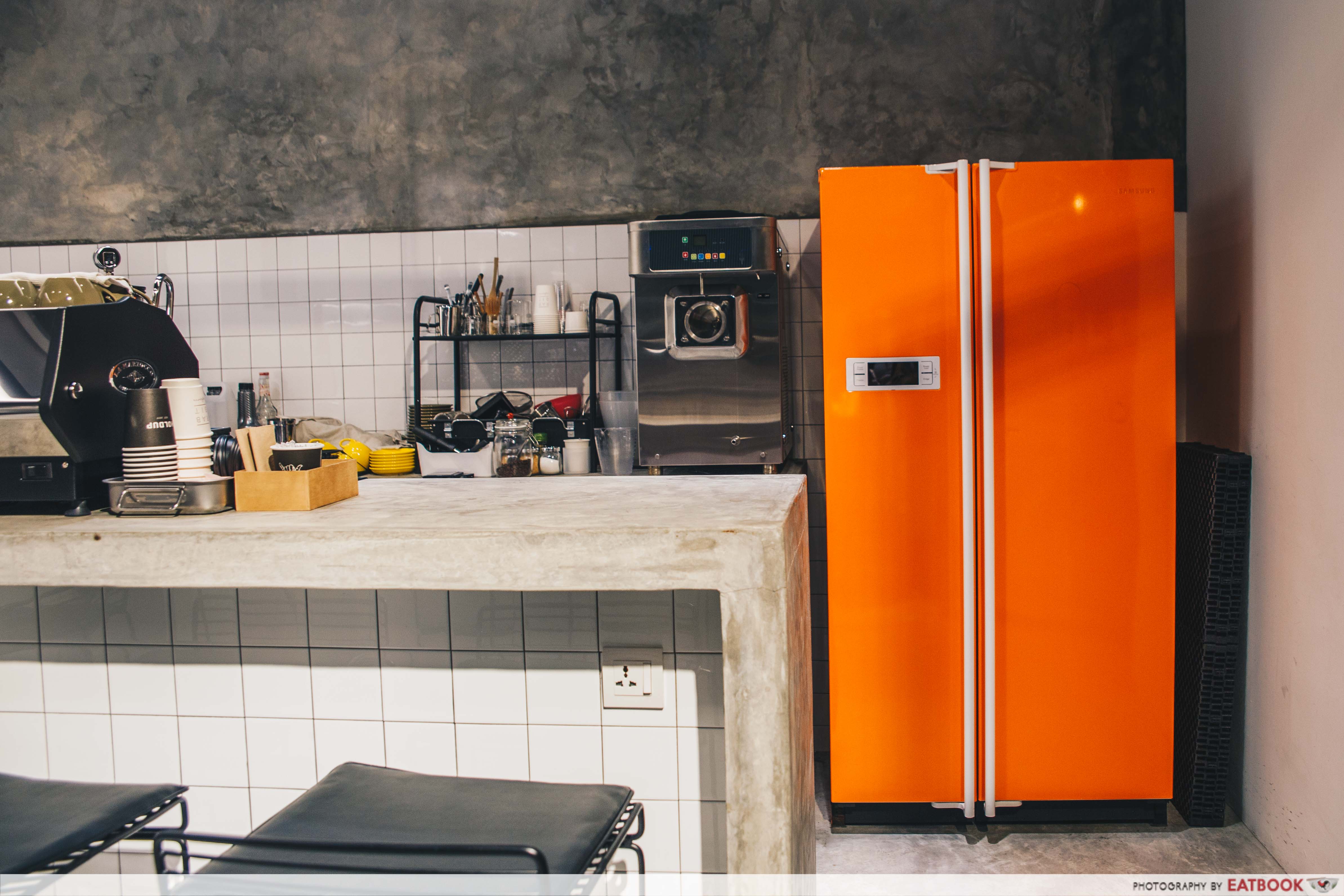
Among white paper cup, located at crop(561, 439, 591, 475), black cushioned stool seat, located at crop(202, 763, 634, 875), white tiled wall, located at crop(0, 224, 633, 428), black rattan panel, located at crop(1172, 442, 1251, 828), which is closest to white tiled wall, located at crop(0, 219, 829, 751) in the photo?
white tiled wall, located at crop(0, 224, 633, 428)

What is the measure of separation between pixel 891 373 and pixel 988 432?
0.29 meters

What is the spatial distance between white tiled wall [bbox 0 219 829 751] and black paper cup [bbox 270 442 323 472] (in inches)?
65.4

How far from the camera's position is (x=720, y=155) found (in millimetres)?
3010

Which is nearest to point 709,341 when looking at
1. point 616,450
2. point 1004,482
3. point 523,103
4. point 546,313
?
point 616,450

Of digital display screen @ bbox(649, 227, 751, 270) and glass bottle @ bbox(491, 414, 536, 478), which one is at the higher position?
digital display screen @ bbox(649, 227, 751, 270)

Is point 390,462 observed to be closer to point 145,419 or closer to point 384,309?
point 384,309

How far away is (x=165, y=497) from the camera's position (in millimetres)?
1362

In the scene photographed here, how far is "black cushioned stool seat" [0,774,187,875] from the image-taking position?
46.8 inches

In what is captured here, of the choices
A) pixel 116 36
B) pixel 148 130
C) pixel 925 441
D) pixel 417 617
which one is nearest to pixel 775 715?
pixel 417 617

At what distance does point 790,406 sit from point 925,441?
647mm

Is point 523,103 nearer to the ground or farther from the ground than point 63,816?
farther from the ground

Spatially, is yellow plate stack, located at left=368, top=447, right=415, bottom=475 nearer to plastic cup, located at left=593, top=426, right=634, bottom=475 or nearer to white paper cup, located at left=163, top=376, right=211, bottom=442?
plastic cup, located at left=593, top=426, right=634, bottom=475

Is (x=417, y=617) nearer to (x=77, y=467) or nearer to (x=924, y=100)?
(x=77, y=467)

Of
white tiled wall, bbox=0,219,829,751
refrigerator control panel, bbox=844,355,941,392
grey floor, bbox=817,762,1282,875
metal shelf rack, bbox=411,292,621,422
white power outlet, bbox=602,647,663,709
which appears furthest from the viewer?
white tiled wall, bbox=0,219,829,751
